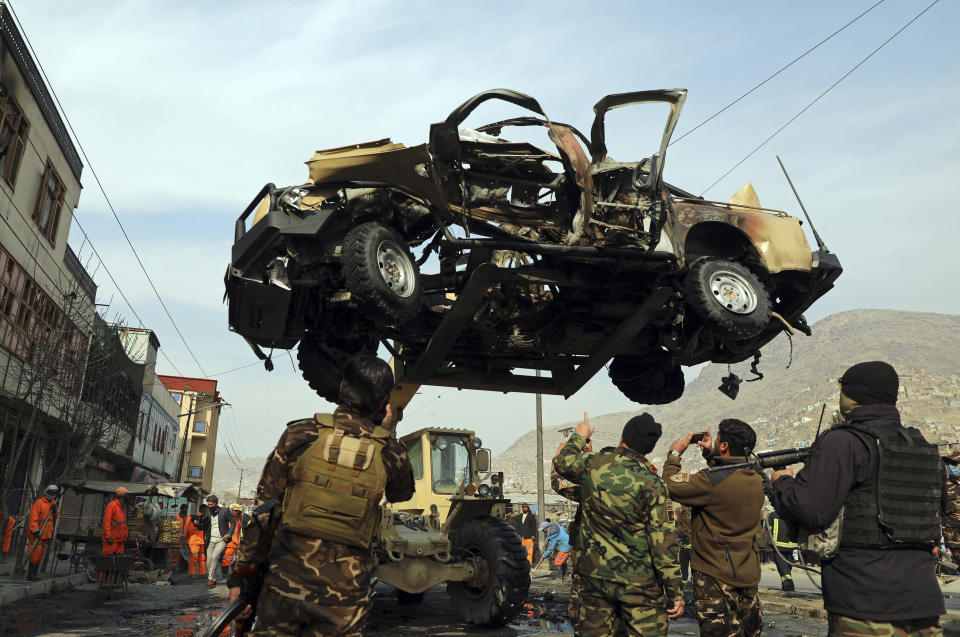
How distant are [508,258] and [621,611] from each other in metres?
3.80

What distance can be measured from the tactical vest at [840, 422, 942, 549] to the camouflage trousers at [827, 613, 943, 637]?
278 millimetres

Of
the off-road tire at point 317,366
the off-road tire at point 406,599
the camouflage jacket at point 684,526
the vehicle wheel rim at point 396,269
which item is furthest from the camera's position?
the camouflage jacket at point 684,526

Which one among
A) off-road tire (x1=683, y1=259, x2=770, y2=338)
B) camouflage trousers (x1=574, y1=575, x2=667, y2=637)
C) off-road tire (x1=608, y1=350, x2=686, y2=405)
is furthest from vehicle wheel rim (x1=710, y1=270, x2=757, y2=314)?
camouflage trousers (x1=574, y1=575, x2=667, y2=637)

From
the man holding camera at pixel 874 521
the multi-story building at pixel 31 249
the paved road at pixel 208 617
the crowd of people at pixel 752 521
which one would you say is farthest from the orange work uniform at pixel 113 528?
the man holding camera at pixel 874 521

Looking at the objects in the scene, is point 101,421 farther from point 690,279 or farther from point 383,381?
point 383,381

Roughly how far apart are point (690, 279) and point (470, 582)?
411 cm

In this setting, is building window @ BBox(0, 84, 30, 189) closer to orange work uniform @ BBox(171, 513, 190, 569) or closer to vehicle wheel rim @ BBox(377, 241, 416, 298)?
orange work uniform @ BBox(171, 513, 190, 569)

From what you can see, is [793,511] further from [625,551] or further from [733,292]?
[733,292]

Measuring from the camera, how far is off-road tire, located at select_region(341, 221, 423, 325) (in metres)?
5.81

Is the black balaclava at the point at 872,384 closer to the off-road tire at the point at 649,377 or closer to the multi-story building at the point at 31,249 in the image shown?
the off-road tire at the point at 649,377

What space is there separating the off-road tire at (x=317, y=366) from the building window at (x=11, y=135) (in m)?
12.9

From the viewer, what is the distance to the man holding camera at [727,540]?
4684 millimetres

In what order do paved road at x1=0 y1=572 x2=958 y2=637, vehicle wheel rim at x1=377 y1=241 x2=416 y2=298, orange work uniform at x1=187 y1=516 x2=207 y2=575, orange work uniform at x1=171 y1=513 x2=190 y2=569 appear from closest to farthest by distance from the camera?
vehicle wheel rim at x1=377 y1=241 x2=416 y2=298
paved road at x1=0 y1=572 x2=958 y2=637
orange work uniform at x1=187 y1=516 x2=207 y2=575
orange work uniform at x1=171 y1=513 x2=190 y2=569

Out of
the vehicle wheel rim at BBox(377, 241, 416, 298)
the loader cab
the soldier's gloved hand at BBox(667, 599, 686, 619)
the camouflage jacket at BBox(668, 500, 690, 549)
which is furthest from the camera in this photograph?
the camouflage jacket at BBox(668, 500, 690, 549)
